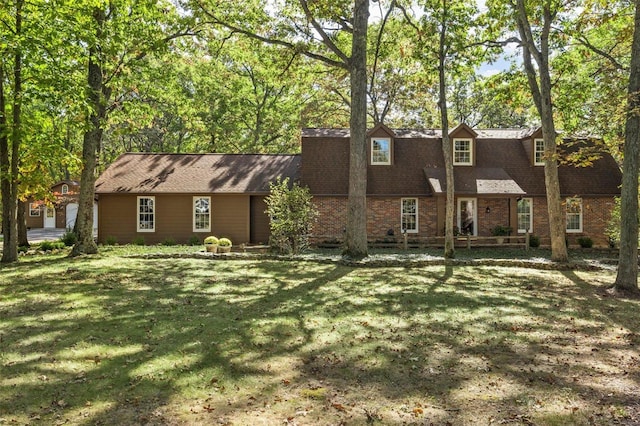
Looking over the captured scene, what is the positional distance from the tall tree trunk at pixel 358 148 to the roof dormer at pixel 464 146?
28.4 ft

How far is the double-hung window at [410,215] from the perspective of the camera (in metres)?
21.9

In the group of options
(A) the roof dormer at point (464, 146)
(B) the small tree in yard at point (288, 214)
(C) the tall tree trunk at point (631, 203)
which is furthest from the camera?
(A) the roof dormer at point (464, 146)

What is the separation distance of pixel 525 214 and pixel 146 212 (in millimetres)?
19134

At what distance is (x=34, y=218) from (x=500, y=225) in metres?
36.5

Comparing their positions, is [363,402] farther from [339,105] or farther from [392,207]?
[339,105]

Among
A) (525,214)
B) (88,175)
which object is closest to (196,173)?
(88,175)

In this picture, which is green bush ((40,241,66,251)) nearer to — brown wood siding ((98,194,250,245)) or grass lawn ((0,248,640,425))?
brown wood siding ((98,194,250,245))

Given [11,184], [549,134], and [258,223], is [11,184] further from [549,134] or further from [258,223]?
[549,134]

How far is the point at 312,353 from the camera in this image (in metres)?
6.51

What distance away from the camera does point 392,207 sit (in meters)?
21.9

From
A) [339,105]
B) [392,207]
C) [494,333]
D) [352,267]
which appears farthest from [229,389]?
[339,105]

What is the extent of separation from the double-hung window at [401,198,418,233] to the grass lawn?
10.0 m

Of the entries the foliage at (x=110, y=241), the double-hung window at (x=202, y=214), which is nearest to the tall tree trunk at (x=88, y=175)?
the foliage at (x=110, y=241)

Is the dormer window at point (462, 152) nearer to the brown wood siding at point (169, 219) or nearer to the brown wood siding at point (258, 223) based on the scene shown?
the brown wood siding at point (258, 223)
